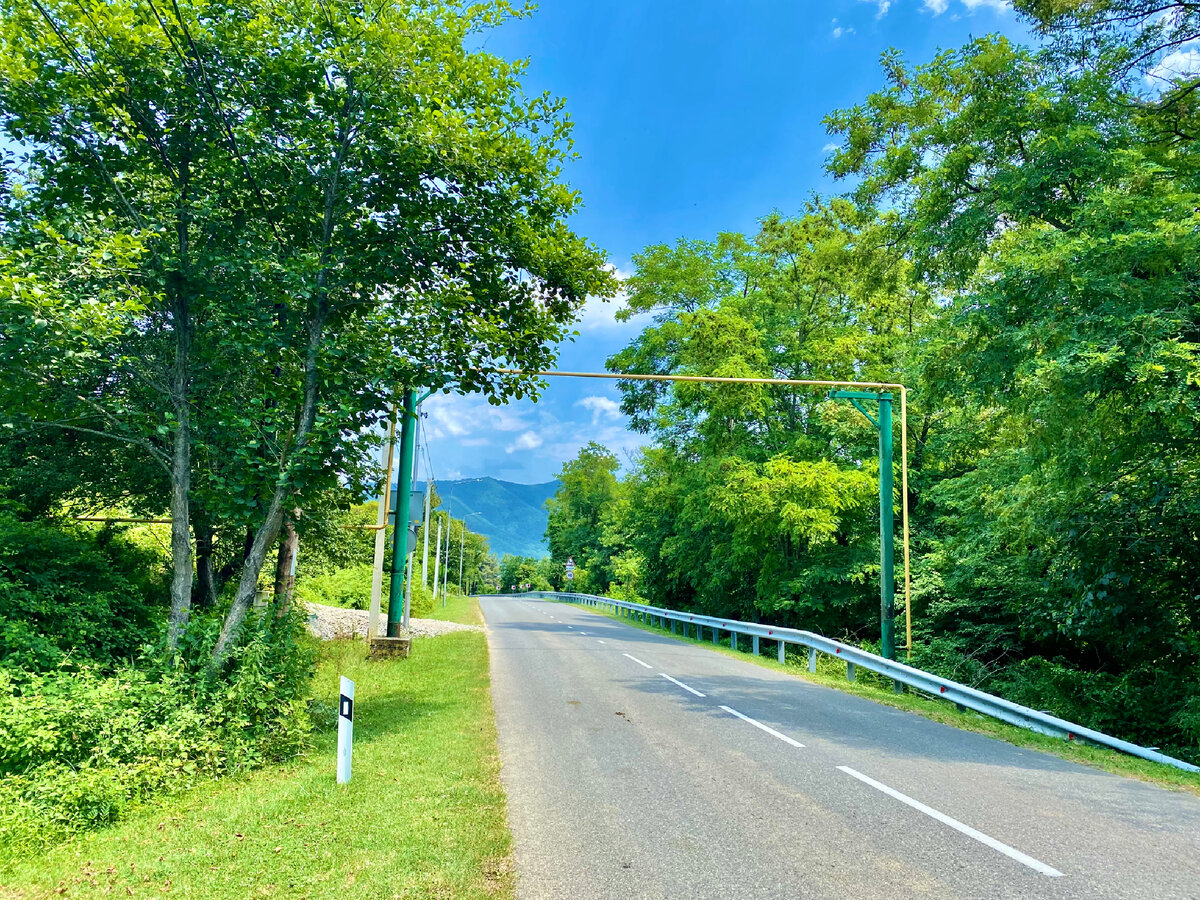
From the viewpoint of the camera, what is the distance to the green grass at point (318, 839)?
15.0 feet

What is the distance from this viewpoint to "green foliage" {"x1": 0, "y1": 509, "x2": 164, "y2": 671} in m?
7.95

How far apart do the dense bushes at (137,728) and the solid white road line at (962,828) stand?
6.25 meters

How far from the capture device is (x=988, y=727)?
33.7ft

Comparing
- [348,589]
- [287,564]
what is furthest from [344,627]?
[348,589]

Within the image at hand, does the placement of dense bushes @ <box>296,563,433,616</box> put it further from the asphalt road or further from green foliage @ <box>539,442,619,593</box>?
the asphalt road

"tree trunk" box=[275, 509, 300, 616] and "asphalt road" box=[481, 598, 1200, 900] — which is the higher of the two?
"tree trunk" box=[275, 509, 300, 616]

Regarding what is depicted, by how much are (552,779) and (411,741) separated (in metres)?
2.42

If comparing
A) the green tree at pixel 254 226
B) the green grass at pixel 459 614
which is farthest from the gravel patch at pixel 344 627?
the green tree at pixel 254 226

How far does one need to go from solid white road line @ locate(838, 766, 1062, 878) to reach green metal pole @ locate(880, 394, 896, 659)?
28.2 ft

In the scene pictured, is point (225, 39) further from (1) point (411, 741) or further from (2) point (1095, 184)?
(2) point (1095, 184)

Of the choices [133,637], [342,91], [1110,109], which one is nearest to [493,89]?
[342,91]

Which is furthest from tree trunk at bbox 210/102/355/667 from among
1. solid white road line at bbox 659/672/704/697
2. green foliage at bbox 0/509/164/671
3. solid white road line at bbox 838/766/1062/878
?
solid white road line at bbox 659/672/704/697

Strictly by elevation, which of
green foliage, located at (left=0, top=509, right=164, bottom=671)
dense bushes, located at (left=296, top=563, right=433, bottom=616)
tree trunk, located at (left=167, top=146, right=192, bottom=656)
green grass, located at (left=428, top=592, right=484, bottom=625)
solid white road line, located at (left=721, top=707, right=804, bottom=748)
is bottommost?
green grass, located at (left=428, top=592, right=484, bottom=625)

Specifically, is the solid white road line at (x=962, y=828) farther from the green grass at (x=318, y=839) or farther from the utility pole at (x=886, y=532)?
the utility pole at (x=886, y=532)
